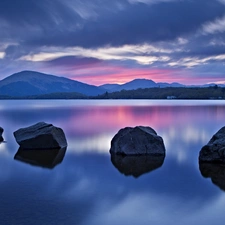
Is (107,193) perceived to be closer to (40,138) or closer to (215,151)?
(215,151)

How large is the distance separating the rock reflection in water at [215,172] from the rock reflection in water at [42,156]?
6.98 meters

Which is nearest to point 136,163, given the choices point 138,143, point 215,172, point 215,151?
point 138,143

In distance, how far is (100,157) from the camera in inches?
683

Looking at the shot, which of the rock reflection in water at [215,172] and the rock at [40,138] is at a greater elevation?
the rock at [40,138]

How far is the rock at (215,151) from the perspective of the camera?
15516 millimetres

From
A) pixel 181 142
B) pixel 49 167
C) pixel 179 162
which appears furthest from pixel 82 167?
pixel 181 142

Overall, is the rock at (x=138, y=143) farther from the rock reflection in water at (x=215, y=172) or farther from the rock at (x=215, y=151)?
the rock reflection in water at (x=215, y=172)

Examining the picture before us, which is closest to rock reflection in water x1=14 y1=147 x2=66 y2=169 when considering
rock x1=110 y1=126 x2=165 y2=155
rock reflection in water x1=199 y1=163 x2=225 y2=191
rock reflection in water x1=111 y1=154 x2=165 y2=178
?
rock reflection in water x1=111 y1=154 x2=165 y2=178

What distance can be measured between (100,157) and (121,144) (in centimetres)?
141

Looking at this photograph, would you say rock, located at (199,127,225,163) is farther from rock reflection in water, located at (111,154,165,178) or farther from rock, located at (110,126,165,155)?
rock, located at (110,126,165,155)

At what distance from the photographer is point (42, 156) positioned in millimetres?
17391

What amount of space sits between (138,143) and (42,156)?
5.30 metres

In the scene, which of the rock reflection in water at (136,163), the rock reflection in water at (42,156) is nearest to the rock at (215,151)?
the rock reflection in water at (136,163)

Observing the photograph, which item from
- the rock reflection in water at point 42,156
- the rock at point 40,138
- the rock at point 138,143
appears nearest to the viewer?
the rock reflection in water at point 42,156
